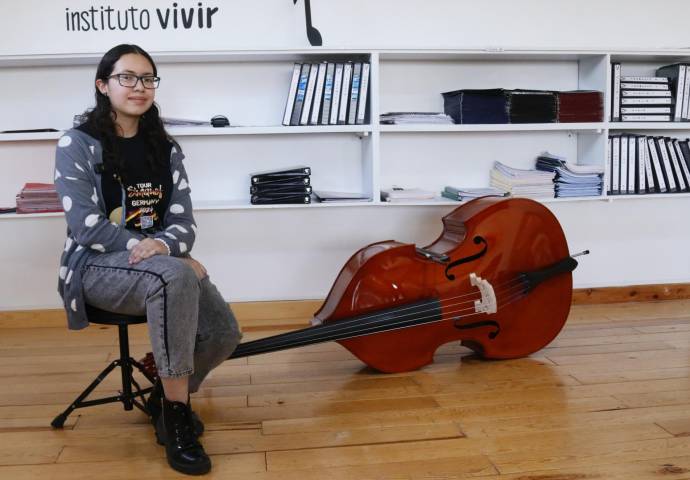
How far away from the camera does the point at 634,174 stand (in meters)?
3.45

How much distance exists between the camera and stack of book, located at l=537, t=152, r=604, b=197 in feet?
11.0

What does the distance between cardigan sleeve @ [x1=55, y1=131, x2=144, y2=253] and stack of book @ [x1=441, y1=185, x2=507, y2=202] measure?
62.6 inches

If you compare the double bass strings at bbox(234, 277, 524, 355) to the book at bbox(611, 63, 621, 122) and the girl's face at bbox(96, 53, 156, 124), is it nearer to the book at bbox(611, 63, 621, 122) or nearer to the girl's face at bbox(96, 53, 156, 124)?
the girl's face at bbox(96, 53, 156, 124)

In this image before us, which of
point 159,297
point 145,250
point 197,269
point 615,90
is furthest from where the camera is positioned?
point 615,90

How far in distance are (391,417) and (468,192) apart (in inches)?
50.8

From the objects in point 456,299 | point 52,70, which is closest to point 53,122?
point 52,70

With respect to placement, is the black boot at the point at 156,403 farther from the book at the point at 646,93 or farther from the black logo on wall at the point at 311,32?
the book at the point at 646,93

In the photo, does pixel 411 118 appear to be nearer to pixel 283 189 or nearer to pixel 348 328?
pixel 283 189

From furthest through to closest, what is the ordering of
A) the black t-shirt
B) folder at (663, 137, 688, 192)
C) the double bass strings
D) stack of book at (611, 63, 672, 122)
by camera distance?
folder at (663, 137, 688, 192)
stack of book at (611, 63, 672, 122)
the double bass strings
the black t-shirt

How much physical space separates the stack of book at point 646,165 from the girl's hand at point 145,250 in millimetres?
2122

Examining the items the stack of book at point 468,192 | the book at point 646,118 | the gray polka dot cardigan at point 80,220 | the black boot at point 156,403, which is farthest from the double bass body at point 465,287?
the book at point 646,118

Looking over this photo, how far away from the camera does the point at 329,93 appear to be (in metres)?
3.18

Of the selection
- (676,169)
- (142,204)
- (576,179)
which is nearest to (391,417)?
(142,204)

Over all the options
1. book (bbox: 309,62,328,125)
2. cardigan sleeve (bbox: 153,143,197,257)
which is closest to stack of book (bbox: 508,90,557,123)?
book (bbox: 309,62,328,125)
